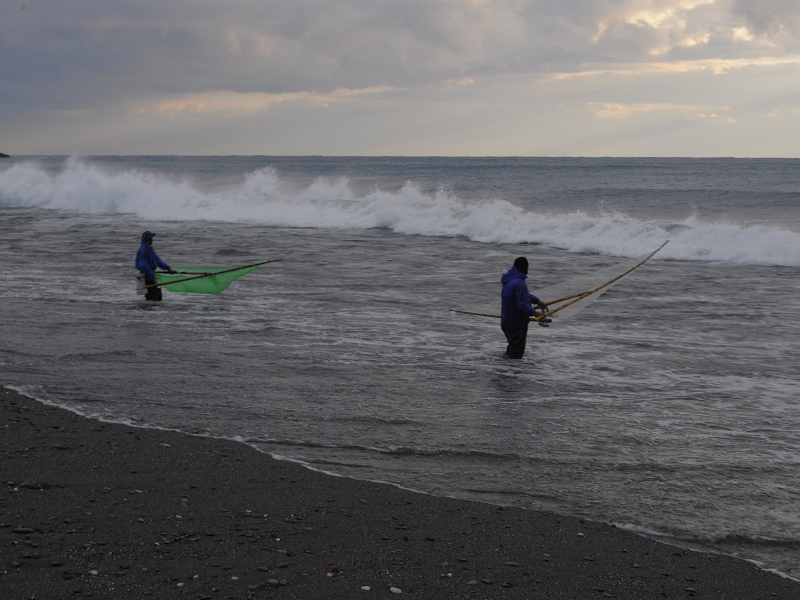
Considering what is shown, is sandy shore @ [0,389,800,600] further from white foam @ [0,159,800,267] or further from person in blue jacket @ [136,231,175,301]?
white foam @ [0,159,800,267]

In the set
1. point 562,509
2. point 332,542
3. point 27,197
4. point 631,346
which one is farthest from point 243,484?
point 27,197

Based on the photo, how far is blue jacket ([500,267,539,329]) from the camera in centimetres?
909

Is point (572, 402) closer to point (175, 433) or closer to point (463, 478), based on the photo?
point (463, 478)

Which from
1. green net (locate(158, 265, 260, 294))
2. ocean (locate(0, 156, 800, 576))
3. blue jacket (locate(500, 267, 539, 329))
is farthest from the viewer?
green net (locate(158, 265, 260, 294))

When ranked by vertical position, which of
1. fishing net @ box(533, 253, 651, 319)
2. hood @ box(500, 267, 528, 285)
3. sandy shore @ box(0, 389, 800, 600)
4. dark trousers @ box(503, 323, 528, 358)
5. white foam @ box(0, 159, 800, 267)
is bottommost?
sandy shore @ box(0, 389, 800, 600)

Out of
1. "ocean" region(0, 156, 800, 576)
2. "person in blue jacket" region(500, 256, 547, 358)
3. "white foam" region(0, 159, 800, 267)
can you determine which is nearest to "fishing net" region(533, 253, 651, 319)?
"ocean" region(0, 156, 800, 576)

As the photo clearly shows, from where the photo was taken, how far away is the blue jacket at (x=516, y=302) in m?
9.09

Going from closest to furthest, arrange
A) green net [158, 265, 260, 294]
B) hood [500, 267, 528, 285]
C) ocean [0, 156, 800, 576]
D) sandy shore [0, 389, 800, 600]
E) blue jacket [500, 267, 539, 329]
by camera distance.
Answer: sandy shore [0, 389, 800, 600], ocean [0, 156, 800, 576], blue jacket [500, 267, 539, 329], hood [500, 267, 528, 285], green net [158, 265, 260, 294]

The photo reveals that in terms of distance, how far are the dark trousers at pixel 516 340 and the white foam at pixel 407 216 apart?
515 inches

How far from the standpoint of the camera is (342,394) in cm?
744

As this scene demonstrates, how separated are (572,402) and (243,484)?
3755 mm

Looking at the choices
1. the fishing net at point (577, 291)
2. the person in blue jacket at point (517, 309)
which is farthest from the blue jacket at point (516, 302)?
the fishing net at point (577, 291)

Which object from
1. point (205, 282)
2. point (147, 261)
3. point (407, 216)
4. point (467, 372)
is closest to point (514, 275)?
point (467, 372)

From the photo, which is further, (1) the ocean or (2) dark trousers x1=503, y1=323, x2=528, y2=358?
(2) dark trousers x1=503, y1=323, x2=528, y2=358
